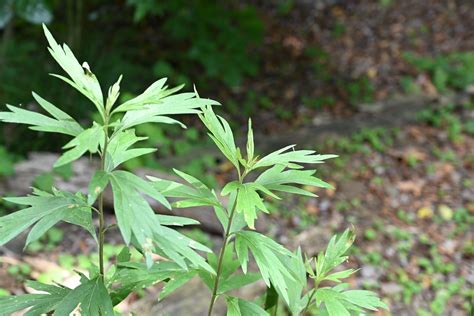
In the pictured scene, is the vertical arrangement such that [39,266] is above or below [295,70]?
above

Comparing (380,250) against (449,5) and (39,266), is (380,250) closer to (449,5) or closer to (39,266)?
(39,266)

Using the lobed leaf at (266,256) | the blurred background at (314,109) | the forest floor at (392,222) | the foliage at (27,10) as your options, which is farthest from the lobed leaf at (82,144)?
the foliage at (27,10)

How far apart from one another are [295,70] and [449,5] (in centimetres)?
245

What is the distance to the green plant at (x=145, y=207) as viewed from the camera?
47.9 inches

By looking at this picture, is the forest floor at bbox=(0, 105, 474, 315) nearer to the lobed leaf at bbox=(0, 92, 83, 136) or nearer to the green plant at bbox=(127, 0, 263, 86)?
the green plant at bbox=(127, 0, 263, 86)

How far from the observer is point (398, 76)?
673 centimetres

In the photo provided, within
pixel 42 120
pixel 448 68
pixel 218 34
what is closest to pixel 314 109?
pixel 218 34

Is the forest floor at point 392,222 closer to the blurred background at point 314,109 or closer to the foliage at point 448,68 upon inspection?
the blurred background at point 314,109

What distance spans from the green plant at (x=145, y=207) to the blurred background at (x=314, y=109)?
154cm

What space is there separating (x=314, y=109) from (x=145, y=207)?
202 inches

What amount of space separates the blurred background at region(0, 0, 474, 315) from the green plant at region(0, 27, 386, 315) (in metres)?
1.54

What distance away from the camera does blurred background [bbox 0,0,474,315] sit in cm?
409

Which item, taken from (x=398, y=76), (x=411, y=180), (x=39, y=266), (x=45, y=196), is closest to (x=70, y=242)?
(x=39, y=266)

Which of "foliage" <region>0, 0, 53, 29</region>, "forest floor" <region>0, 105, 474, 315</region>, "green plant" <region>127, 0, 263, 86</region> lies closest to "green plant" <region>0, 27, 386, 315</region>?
"forest floor" <region>0, 105, 474, 315</region>
